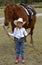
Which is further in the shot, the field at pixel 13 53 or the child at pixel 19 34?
the field at pixel 13 53

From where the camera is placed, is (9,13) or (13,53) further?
(13,53)

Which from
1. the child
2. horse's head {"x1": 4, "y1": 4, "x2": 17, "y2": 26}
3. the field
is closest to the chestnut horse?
horse's head {"x1": 4, "y1": 4, "x2": 17, "y2": 26}

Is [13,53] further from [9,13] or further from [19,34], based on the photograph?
[19,34]

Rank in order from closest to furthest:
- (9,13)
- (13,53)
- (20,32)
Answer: (20,32)
(9,13)
(13,53)

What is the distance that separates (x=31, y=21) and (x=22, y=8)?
0.68 metres

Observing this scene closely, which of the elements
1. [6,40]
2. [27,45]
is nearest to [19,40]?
[27,45]

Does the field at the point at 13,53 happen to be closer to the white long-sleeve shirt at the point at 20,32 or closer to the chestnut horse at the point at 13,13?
the white long-sleeve shirt at the point at 20,32

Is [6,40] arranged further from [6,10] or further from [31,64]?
[31,64]

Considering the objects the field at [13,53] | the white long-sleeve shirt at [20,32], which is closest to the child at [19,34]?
the white long-sleeve shirt at [20,32]

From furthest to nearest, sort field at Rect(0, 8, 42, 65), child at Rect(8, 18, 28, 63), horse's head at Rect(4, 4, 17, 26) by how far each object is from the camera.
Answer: horse's head at Rect(4, 4, 17, 26) → field at Rect(0, 8, 42, 65) → child at Rect(8, 18, 28, 63)

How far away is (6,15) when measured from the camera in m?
8.56

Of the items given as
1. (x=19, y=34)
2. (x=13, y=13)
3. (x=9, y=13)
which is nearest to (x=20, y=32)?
(x=19, y=34)

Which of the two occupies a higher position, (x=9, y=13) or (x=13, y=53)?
(x=9, y=13)

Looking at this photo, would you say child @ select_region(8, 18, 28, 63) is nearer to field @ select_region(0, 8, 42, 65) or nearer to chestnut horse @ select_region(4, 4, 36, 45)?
field @ select_region(0, 8, 42, 65)
